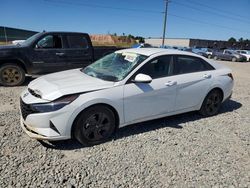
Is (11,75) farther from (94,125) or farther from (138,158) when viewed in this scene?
(138,158)

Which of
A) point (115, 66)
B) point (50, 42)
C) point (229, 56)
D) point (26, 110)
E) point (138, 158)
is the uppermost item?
point (50, 42)

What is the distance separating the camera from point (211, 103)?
5316mm

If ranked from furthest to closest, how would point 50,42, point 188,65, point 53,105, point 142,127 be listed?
point 50,42
point 188,65
point 142,127
point 53,105

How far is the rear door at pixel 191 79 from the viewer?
15.1 feet

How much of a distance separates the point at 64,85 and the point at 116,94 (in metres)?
0.82

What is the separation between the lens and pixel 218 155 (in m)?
3.71

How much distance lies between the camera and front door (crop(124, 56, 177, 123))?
13.0 feet

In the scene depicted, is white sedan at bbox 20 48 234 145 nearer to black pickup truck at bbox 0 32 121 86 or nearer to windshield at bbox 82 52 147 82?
windshield at bbox 82 52 147 82

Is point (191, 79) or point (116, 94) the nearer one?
point (116, 94)

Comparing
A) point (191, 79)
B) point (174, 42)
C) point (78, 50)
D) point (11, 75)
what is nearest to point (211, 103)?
point (191, 79)

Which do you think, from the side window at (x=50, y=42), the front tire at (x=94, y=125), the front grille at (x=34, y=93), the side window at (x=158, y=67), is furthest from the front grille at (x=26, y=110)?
the side window at (x=50, y=42)

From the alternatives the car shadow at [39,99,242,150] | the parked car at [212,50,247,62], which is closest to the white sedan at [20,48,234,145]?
the car shadow at [39,99,242,150]

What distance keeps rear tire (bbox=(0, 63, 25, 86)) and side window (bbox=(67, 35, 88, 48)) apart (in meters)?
1.80

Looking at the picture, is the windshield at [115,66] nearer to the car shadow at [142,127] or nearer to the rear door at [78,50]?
the car shadow at [142,127]
